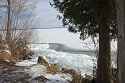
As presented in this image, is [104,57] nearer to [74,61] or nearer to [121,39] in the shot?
[121,39]

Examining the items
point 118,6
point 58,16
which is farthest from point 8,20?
point 118,6

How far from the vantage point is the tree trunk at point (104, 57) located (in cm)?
1013

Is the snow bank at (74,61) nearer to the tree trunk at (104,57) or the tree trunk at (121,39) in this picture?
the tree trunk at (104,57)

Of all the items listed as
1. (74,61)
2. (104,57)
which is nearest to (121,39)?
(104,57)

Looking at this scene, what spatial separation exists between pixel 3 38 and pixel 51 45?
17.5 meters

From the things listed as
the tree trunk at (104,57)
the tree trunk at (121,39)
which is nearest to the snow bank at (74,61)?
the tree trunk at (104,57)

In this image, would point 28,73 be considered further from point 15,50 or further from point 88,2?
point 15,50

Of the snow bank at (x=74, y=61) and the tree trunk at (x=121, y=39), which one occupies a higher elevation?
the tree trunk at (x=121, y=39)

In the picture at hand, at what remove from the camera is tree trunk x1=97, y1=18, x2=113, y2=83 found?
10.1 metres

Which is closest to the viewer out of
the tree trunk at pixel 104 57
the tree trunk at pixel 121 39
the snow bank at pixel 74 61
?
the tree trunk at pixel 121 39

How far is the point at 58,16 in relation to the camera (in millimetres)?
10664

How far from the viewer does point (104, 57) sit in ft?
33.6

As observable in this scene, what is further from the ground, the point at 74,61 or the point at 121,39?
the point at 121,39

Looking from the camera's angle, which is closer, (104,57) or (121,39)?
(121,39)
